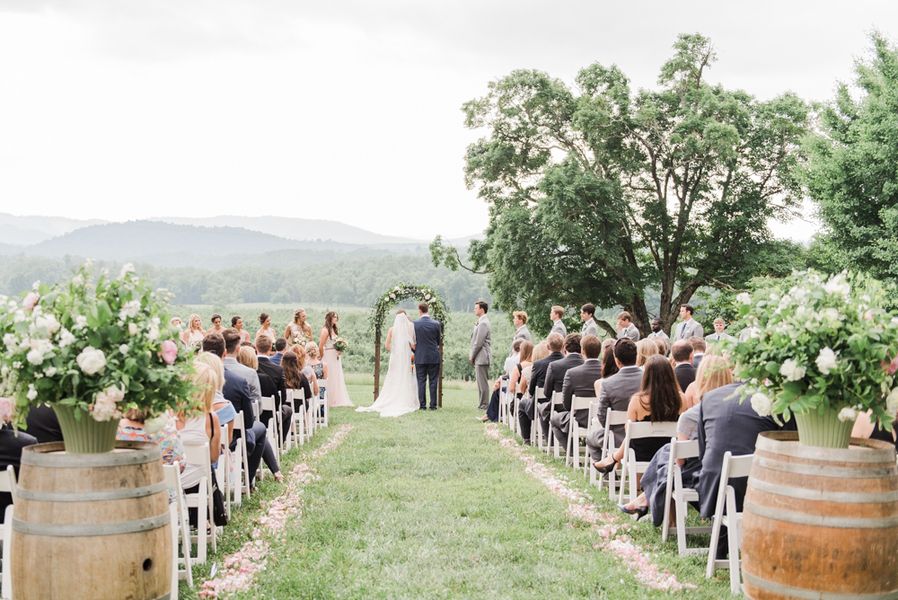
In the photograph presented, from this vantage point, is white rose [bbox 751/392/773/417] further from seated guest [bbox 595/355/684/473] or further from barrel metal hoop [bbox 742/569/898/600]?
seated guest [bbox 595/355/684/473]

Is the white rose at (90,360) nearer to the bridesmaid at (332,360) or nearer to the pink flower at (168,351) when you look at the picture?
the pink flower at (168,351)

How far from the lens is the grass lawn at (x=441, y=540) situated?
5336 millimetres

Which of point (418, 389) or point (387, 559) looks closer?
point (387, 559)

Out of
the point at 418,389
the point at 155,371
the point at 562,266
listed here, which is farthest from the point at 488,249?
the point at 155,371

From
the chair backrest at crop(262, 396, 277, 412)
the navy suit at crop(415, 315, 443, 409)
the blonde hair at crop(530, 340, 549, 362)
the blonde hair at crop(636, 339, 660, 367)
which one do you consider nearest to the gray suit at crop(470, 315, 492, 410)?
the navy suit at crop(415, 315, 443, 409)

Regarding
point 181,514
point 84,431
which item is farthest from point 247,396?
point 84,431

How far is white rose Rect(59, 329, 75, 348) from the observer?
11.9 ft

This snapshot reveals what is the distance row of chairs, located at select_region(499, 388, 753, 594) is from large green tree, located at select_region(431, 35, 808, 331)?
728 inches

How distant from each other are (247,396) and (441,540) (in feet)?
9.24

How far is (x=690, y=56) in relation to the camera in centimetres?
3053

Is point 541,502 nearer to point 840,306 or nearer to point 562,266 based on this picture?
point 840,306

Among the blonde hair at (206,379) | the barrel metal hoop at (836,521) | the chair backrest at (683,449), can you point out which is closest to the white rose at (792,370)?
the barrel metal hoop at (836,521)

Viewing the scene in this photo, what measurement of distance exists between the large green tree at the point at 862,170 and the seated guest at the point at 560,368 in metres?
15.5

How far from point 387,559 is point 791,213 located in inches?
1137
